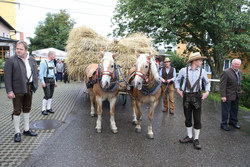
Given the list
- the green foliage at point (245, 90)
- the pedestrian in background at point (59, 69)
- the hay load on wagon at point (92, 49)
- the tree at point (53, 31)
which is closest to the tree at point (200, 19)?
the green foliage at point (245, 90)

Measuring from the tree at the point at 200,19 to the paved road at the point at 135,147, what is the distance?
6.22 meters

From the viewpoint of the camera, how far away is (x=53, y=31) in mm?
33750

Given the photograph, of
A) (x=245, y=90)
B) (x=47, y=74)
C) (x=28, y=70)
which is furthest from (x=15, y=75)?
(x=245, y=90)

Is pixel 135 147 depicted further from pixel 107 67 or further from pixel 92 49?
pixel 92 49

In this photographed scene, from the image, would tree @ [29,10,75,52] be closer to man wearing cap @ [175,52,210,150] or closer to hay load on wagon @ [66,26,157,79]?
hay load on wagon @ [66,26,157,79]

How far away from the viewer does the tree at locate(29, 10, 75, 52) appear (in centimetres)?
3153

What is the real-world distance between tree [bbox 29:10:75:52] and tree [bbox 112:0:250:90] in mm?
21364

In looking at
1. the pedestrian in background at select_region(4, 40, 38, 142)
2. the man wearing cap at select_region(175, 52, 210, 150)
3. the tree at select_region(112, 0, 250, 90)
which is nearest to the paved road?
the man wearing cap at select_region(175, 52, 210, 150)

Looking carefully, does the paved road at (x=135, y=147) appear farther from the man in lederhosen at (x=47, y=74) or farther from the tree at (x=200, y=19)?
the tree at (x=200, y=19)

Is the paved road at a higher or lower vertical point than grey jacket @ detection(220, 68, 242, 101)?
lower

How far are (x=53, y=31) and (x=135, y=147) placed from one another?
34766mm

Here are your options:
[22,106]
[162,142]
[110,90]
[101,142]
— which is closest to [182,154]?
[162,142]

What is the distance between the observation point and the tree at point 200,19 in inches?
381

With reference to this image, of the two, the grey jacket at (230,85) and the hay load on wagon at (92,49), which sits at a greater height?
the hay load on wagon at (92,49)
